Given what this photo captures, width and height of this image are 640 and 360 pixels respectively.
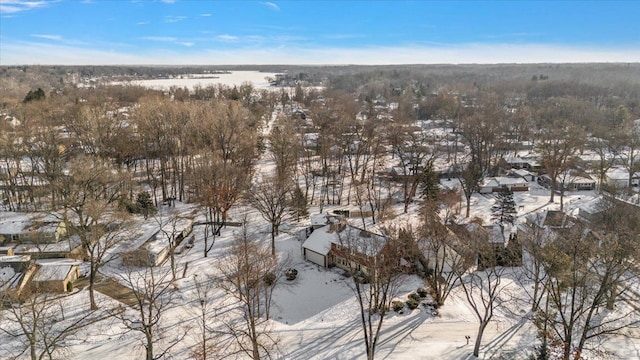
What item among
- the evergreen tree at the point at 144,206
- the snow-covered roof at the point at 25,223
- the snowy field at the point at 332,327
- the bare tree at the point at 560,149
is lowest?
the snowy field at the point at 332,327

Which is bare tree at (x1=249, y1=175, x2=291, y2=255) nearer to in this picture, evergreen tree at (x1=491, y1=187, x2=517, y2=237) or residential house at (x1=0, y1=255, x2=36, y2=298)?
residential house at (x1=0, y1=255, x2=36, y2=298)

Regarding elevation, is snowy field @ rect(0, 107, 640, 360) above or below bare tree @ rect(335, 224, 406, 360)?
below

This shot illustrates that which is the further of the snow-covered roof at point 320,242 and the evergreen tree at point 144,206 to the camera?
the evergreen tree at point 144,206

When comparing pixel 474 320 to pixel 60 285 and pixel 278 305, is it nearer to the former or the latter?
pixel 278 305

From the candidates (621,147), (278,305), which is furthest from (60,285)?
(621,147)

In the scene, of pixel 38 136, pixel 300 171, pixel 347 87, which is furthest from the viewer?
pixel 347 87

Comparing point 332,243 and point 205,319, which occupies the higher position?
point 332,243

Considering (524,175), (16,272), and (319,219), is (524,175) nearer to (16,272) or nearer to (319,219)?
(319,219)

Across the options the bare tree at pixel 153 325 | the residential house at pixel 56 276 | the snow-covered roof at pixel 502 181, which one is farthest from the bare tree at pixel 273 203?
the snow-covered roof at pixel 502 181

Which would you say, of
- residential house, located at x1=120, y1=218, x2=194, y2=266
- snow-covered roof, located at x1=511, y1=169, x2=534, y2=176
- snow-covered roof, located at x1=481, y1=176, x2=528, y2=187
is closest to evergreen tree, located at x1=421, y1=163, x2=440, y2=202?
snow-covered roof, located at x1=481, y1=176, x2=528, y2=187

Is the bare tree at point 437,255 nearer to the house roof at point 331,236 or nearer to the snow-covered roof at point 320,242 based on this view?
the house roof at point 331,236

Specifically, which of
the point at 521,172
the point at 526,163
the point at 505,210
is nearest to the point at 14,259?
the point at 505,210
